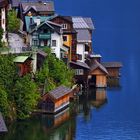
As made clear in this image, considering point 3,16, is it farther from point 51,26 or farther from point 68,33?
point 68,33

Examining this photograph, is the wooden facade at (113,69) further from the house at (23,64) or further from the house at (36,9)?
the house at (23,64)

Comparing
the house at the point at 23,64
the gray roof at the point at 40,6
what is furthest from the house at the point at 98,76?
the house at the point at 23,64

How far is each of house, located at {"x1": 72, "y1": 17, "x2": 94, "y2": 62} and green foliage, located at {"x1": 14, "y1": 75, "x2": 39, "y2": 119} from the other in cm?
2621

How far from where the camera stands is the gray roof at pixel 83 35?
99.9 m

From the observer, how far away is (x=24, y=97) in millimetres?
69562

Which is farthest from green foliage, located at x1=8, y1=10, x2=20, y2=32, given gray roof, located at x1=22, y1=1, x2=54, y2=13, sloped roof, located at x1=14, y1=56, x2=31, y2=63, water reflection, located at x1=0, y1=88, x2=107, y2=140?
sloped roof, located at x1=14, y1=56, x2=31, y2=63

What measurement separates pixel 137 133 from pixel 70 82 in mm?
18933

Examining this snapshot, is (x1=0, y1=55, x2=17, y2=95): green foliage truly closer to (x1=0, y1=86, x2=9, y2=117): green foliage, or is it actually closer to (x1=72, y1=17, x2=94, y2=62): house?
(x1=0, y1=86, x2=9, y2=117): green foliage

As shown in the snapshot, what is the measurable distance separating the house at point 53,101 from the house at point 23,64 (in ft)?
10.5

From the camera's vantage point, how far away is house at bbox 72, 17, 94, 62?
9731cm

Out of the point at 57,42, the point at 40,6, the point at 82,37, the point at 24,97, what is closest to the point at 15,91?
the point at 24,97

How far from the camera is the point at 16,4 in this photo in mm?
110438

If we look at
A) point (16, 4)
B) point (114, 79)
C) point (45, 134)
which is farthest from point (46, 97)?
point (16, 4)

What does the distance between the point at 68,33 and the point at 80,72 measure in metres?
5.05
